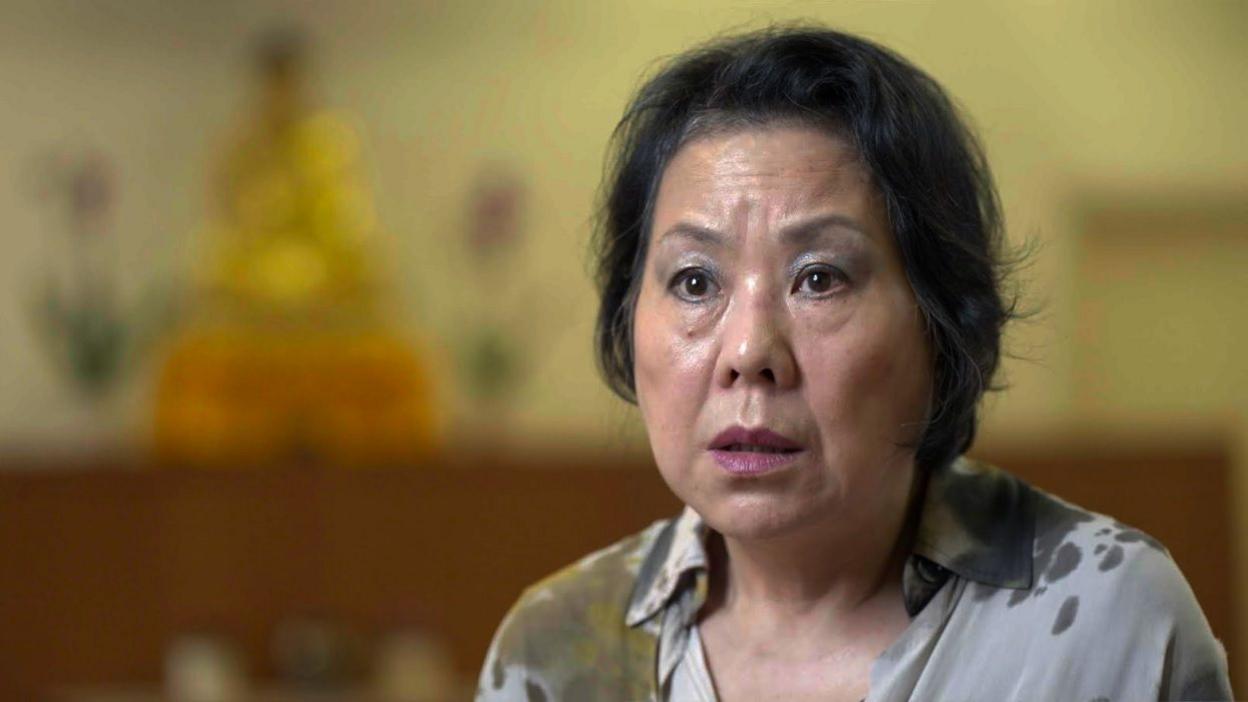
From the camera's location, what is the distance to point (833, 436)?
1.25 meters

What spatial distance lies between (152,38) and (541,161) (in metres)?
1.26

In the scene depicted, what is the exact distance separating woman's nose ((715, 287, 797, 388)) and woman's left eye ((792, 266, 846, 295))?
26 millimetres

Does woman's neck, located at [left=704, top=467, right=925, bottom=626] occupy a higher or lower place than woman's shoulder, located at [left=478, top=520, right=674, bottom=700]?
higher

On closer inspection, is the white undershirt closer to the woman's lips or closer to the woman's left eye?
the woman's lips

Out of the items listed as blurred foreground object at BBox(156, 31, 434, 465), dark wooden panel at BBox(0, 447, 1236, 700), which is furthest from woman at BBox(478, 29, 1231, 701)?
blurred foreground object at BBox(156, 31, 434, 465)

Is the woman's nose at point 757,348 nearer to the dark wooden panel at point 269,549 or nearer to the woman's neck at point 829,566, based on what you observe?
the woman's neck at point 829,566

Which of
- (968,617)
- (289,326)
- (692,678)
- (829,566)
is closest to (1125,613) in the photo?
(968,617)

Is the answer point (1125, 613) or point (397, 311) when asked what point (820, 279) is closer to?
→ point (1125, 613)

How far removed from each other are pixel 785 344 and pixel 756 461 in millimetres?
86

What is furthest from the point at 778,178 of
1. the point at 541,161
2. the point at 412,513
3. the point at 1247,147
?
the point at 1247,147

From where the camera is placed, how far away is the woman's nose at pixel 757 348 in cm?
124

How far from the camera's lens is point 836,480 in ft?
4.13

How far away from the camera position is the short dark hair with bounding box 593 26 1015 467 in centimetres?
129

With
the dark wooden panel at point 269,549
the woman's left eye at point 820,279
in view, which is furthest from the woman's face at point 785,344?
the dark wooden panel at point 269,549
